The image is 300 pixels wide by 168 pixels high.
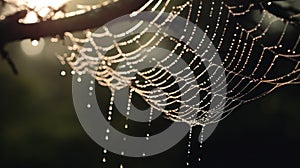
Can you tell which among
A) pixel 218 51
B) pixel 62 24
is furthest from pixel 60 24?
pixel 218 51

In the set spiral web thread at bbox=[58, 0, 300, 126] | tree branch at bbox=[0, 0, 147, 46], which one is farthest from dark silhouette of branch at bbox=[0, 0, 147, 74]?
spiral web thread at bbox=[58, 0, 300, 126]

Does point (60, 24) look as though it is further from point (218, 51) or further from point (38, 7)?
point (218, 51)

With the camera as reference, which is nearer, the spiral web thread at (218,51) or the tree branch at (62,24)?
the tree branch at (62,24)

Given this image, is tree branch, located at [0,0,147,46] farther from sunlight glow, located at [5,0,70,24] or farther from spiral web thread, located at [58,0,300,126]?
spiral web thread, located at [58,0,300,126]

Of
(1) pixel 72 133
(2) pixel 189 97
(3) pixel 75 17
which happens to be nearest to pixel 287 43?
→ (2) pixel 189 97

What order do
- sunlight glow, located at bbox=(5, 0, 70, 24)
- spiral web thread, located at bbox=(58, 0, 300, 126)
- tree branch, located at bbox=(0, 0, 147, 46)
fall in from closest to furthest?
tree branch, located at bbox=(0, 0, 147, 46), sunlight glow, located at bbox=(5, 0, 70, 24), spiral web thread, located at bbox=(58, 0, 300, 126)

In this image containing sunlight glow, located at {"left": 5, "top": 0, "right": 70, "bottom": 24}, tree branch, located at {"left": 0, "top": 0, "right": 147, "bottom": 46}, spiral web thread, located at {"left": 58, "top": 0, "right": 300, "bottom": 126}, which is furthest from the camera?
spiral web thread, located at {"left": 58, "top": 0, "right": 300, "bottom": 126}

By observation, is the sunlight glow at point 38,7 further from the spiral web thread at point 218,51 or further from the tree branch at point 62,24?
the spiral web thread at point 218,51

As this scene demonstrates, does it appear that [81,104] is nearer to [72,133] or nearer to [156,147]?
[72,133]

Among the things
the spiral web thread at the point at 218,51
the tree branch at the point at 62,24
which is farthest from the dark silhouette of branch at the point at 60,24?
the spiral web thread at the point at 218,51

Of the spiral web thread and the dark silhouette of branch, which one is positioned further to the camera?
the spiral web thread

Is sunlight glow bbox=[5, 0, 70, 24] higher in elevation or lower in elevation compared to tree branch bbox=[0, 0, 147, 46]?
higher
